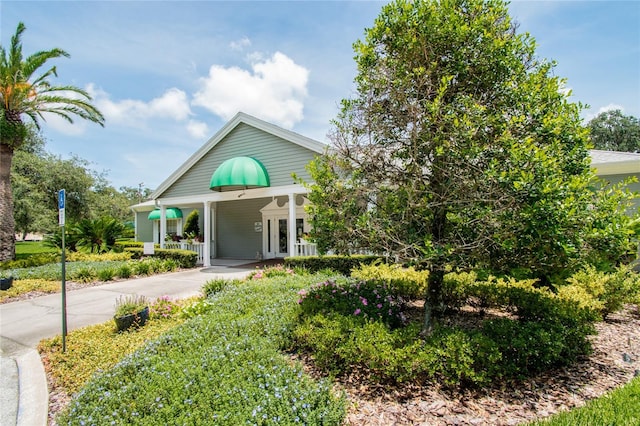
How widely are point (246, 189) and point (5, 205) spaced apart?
34.9 ft

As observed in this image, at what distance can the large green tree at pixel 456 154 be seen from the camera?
134 inches

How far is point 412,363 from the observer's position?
10.5 feet

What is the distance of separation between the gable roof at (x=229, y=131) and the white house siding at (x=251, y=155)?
0.17 m

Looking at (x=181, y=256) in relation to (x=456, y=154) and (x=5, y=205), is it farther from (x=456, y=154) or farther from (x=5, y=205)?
(x=456, y=154)

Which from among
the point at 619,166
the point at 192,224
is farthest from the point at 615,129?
the point at 192,224

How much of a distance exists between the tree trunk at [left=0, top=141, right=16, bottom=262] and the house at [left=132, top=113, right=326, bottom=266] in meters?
5.66

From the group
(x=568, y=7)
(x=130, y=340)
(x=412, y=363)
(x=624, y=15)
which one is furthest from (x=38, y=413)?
(x=624, y=15)

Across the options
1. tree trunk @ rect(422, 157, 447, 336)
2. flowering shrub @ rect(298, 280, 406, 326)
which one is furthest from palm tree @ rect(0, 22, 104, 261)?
tree trunk @ rect(422, 157, 447, 336)

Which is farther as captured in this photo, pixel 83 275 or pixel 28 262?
pixel 28 262

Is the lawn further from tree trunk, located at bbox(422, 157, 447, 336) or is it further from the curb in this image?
tree trunk, located at bbox(422, 157, 447, 336)

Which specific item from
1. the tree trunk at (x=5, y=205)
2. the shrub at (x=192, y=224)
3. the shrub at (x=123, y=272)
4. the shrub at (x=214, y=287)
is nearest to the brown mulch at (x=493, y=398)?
the shrub at (x=214, y=287)

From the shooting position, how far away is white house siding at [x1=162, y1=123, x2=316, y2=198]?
1232 centimetres

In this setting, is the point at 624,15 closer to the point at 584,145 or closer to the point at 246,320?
the point at 584,145

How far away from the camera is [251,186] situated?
1274 cm
